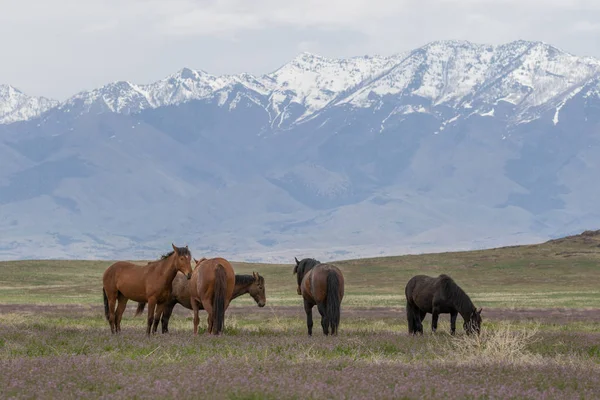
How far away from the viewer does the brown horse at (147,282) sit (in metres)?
27.7

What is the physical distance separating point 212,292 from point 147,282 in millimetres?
1817

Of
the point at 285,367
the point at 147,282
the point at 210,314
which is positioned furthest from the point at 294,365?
the point at 147,282

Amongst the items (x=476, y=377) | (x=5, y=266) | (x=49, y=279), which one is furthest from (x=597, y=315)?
(x=5, y=266)

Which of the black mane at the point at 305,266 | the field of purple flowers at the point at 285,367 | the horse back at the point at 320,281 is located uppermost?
the black mane at the point at 305,266

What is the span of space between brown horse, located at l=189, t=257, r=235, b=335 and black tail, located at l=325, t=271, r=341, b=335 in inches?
115

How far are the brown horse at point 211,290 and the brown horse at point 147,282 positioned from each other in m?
0.83

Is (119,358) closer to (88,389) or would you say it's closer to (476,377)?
(88,389)

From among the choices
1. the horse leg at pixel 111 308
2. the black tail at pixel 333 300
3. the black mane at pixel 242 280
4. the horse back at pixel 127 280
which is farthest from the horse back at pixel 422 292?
the horse leg at pixel 111 308

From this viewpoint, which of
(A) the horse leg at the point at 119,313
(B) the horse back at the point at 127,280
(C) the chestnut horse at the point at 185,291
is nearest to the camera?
(B) the horse back at the point at 127,280

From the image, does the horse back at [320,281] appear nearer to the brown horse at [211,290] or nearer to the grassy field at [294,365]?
the grassy field at [294,365]

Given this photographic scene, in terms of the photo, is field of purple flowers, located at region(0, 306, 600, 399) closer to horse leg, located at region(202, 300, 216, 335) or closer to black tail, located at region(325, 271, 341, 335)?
horse leg, located at region(202, 300, 216, 335)

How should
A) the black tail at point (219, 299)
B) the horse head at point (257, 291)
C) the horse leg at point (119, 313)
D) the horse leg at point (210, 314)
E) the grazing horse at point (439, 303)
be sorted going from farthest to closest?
1. the horse head at point (257, 291)
2. the horse leg at point (119, 313)
3. the grazing horse at point (439, 303)
4. the horse leg at point (210, 314)
5. the black tail at point (219, 299)

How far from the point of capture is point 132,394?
51.1 feet

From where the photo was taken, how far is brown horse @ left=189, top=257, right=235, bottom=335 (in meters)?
28.2
